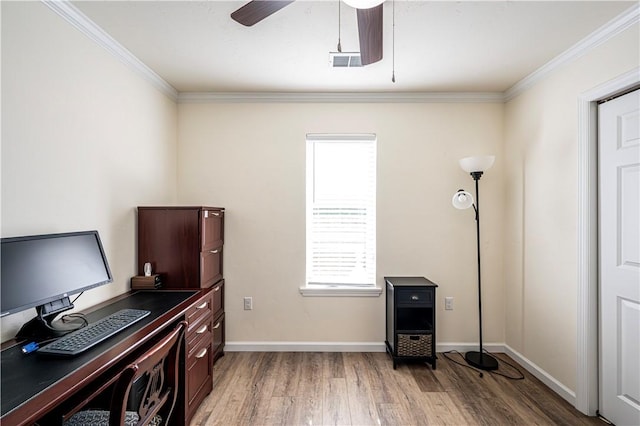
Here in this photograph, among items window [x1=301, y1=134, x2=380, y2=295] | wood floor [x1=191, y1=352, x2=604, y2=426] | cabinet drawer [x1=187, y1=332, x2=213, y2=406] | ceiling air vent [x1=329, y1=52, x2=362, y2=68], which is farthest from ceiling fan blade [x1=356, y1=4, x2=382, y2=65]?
wood floor [x1=191, y1=352, x2=604, y2=426]

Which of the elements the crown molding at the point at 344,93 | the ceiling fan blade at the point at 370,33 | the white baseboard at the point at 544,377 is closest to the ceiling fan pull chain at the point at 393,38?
the ceiling fan blade at the point at 370,33

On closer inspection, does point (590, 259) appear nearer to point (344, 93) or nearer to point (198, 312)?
point (344, 93)

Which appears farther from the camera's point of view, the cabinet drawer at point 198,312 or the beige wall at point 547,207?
the beige wall at point 547,207

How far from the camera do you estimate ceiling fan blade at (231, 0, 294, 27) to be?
1446mm

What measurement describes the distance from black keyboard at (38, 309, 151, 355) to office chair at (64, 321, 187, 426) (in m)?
0.28

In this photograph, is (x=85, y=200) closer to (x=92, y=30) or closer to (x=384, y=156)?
(x=92, y=30)

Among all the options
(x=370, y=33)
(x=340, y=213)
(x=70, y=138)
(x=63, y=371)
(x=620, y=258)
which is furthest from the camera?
(x=340, y=213)

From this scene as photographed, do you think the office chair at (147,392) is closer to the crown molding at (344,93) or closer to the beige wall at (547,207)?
the crown molding at (344,93)

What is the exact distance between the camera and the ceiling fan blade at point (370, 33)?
5.06 feet

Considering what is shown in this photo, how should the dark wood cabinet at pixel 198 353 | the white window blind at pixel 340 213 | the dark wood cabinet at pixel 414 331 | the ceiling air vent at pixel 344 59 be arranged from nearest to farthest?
the dark wood cabinet at pixel 198 353 < the ceiling air vent at pixel 344 59 < the dark wood cabinet at pixel 414 331 < the white window blind at pixel 340 213

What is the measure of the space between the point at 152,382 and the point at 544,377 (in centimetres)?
298

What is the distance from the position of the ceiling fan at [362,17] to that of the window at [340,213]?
1.49 metres

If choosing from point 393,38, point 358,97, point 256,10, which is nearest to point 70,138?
point 256,10

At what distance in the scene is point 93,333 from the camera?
4.95ft
